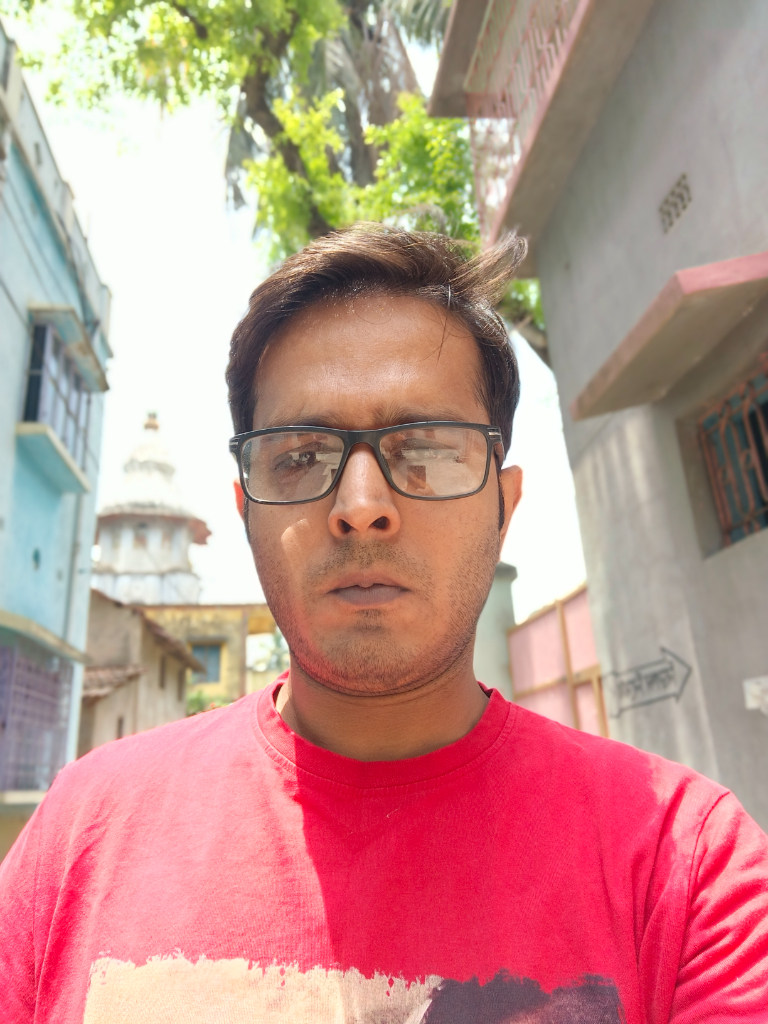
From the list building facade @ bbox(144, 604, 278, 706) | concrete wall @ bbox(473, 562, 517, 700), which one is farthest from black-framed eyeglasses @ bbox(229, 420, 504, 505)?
building facade @ bbox(144, 604, 278, 706)

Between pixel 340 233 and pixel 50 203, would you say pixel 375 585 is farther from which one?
pixel 50 203

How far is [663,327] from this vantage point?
3.69 meters

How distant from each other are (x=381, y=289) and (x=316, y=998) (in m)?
1.21

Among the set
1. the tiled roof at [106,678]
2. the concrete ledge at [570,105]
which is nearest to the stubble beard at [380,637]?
the concrete ledge at [570,105]

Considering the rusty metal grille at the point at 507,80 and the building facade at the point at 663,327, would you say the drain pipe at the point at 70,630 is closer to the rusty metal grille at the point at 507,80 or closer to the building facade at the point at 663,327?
the rusty metal grille at the point at 507,80

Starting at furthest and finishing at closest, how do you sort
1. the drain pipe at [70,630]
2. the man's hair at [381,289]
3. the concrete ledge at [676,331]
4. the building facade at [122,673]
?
the building facade at [122,673], the drain pipe at [70,630], the concrete ledge at [676,331], the man's hair at [381,289]

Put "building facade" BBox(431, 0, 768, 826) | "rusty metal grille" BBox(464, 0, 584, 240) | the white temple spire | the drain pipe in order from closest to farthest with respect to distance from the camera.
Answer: "building facade" BBox(431, 0, 768, 826) → "rusty metal grille" BBox(464, 0, 584, 240) → the drain pipe → the white temple spire

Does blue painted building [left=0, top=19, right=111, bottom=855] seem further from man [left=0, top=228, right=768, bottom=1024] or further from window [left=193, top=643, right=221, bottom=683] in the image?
window [left=193, top=643, right=221, bottom=683]

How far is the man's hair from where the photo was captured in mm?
1531

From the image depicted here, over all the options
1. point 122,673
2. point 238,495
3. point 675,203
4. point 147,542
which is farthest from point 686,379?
point 147,542

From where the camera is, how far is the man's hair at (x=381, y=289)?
153cm

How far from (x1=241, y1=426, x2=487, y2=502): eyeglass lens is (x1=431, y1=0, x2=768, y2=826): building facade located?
247cm

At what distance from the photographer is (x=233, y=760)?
136 cm

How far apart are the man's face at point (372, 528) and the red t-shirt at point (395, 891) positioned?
196 millimetres
